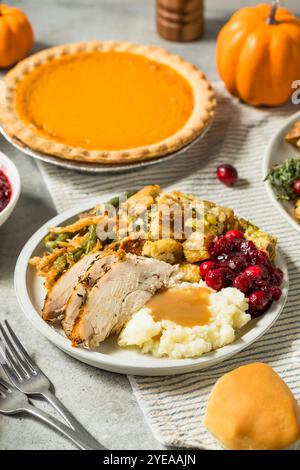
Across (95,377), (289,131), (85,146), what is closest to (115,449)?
(95,377)

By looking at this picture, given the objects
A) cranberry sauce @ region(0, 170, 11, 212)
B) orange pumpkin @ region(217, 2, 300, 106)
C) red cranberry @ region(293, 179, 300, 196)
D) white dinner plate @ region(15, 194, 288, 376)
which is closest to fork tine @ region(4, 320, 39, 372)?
white dinner plate @ region(15, 194, 288, 376)

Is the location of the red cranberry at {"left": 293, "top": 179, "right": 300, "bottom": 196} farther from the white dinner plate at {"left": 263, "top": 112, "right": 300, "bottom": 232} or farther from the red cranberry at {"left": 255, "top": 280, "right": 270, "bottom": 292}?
the red cranberry at {"left": 255, "top": 280, "right": 270, "bottom": 292}

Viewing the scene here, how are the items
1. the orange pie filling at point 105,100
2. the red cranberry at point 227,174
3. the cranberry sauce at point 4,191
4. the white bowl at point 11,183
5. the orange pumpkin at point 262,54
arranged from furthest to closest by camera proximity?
the orange pumpkin at point 262,54 → the orange pie filling at point 105,100 → the red cranberry at point 227,174 → the cranberry sauce at point 4,191 → the white bowl at point 11,183

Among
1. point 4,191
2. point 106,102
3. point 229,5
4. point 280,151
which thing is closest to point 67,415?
point 4,191

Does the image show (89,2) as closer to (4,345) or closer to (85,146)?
(85,146)

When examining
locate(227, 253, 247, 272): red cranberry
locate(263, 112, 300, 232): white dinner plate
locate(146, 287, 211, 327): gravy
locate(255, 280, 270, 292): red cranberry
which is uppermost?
locate(227, 253, 247, 272): red cranberry

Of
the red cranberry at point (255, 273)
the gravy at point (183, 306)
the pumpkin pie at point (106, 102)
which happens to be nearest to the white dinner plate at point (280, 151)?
the pumpkin pie at point (106, 102)

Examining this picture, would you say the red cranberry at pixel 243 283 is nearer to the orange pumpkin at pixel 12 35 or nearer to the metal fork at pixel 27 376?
the metal fork at pixel 27 376
